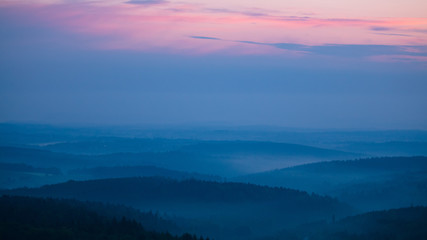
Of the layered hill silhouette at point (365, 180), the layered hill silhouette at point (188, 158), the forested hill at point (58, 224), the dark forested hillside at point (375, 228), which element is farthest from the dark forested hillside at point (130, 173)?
the forested hill at point (58, 224)

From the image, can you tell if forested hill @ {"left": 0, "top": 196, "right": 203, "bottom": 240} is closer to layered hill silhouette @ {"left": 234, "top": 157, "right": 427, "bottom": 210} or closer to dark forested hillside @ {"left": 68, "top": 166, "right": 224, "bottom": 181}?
layered hill silhouette @ {"left": 234, "top": 157, "right": 427, "bottom": 210}

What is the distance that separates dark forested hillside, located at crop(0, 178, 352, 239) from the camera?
78125 mm

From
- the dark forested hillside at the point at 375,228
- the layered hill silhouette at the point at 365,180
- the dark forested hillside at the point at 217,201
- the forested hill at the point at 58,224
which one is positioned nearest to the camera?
the forested hill at the point at 58,224

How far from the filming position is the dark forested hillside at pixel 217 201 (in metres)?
78.1

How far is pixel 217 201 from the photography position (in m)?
87.2

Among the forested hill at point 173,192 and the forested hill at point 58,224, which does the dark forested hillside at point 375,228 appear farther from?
the forested hill at point 58,224

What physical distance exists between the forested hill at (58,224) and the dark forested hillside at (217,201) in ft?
71.4

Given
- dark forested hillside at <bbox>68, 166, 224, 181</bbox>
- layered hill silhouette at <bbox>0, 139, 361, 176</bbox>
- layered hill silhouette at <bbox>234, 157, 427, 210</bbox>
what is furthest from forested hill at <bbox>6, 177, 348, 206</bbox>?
layered hill silhouette at <bbox>0, 139, 361, 176</bbox>

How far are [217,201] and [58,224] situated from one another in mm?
40468

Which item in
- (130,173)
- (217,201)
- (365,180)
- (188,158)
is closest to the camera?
(217,201)

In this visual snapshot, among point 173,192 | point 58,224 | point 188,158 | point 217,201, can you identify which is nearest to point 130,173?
point 173,192

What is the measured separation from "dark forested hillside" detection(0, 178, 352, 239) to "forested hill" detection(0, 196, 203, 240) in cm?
2177

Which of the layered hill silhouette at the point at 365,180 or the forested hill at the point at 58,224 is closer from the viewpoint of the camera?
the forested hill at the point at 58,224

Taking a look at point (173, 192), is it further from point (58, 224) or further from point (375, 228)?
point (58, 224)
